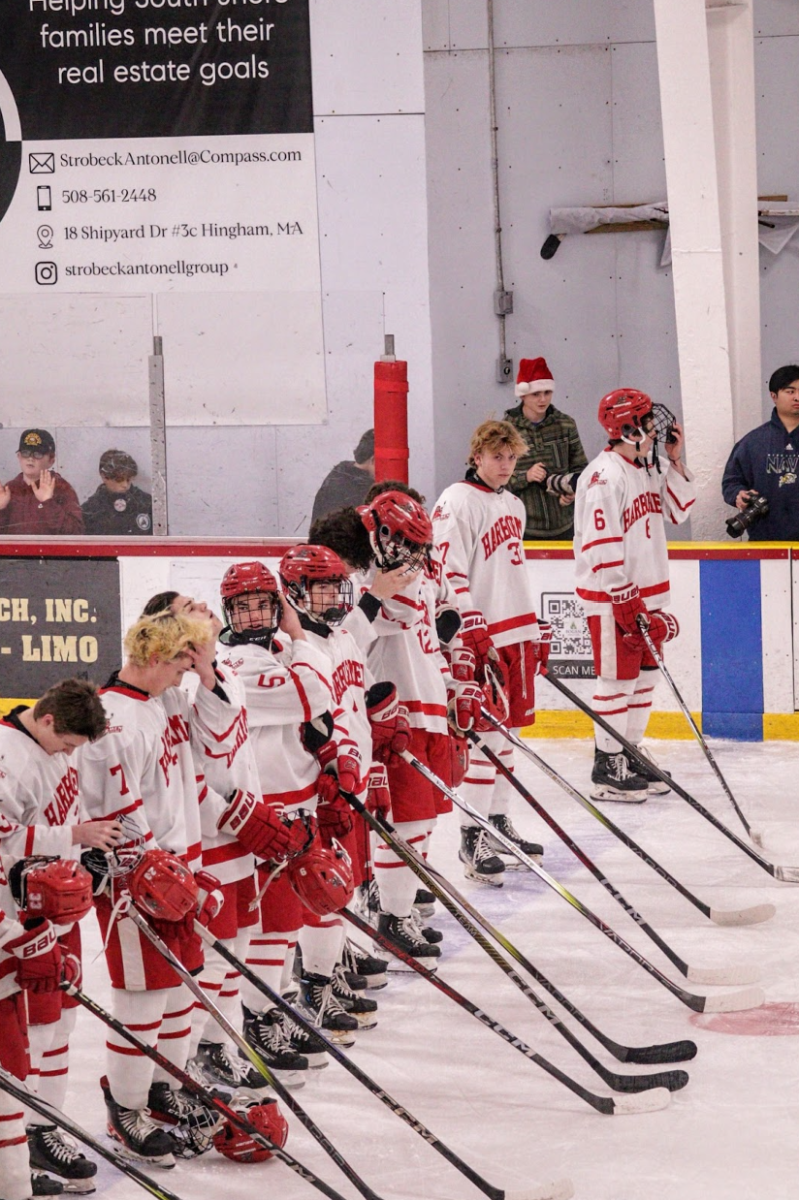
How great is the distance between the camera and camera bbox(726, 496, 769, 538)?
24.1ft

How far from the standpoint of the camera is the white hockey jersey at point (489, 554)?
220 inches

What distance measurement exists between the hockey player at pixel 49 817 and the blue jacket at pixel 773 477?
15.3ft

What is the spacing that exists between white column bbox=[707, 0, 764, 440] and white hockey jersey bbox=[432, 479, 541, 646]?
264 cm

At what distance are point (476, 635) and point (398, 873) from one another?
939 mm

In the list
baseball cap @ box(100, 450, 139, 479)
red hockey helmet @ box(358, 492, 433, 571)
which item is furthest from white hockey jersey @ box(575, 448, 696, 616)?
baseball cap @ box(100, 450, 139, 479)

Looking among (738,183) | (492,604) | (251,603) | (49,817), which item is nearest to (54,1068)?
(49,817)

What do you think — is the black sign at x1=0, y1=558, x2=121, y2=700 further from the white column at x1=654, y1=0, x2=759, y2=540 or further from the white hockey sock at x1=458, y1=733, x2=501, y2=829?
the white column at x1=654, y1=0, x2=759, y2=540

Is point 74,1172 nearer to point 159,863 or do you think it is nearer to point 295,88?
point 159,863

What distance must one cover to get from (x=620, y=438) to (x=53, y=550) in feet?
9.29

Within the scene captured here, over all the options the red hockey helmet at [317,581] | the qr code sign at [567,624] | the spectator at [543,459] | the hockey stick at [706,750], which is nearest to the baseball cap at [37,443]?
the spectator at [543,459]

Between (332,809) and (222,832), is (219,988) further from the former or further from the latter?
(332,809)

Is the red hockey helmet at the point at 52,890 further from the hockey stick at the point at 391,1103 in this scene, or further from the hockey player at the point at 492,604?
the hockey player at the point at 492,604

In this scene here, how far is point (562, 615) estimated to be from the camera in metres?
7.41

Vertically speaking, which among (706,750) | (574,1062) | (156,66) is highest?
(156,66)
